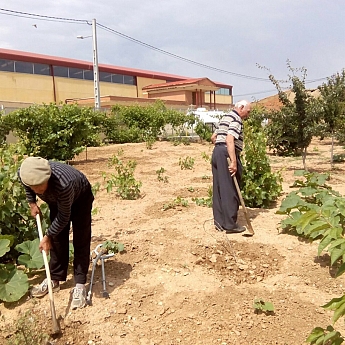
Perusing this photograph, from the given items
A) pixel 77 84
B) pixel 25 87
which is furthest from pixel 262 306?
pixel 77 84

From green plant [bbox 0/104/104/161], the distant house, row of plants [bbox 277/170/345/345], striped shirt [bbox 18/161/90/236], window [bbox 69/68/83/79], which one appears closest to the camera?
row of plants [bbox 277/170/345/345]

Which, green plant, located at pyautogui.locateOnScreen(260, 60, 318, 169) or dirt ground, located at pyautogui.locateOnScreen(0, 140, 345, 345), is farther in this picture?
green plant, located at pyautogui.locateOnScreen(260, 60, 318, 169)

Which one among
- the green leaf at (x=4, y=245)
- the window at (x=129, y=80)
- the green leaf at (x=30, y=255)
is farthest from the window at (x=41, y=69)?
the green leaf at (x=4, y=245)

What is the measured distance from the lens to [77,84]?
27.7 meters

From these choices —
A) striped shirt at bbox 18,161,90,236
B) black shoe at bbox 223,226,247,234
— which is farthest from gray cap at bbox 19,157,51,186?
black shoe at bbox 223,226,247,234

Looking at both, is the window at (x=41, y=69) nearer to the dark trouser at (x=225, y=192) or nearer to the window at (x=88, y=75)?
the window at (x=88, y=75)

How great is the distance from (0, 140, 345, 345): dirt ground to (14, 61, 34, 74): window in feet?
73.7

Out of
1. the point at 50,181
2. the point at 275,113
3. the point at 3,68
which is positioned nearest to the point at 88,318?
the point at 50,181

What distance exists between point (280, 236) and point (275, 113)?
19.0 feet

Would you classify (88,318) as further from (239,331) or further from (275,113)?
(275,113)

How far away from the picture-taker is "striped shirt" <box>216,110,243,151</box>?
431 centimetres

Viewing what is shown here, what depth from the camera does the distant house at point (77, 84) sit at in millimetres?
24156

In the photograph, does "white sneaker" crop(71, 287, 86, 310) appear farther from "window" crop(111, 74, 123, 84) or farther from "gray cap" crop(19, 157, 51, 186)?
"window" crop(111, 74, 123, 84)

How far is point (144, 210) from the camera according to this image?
5363 millimetres
